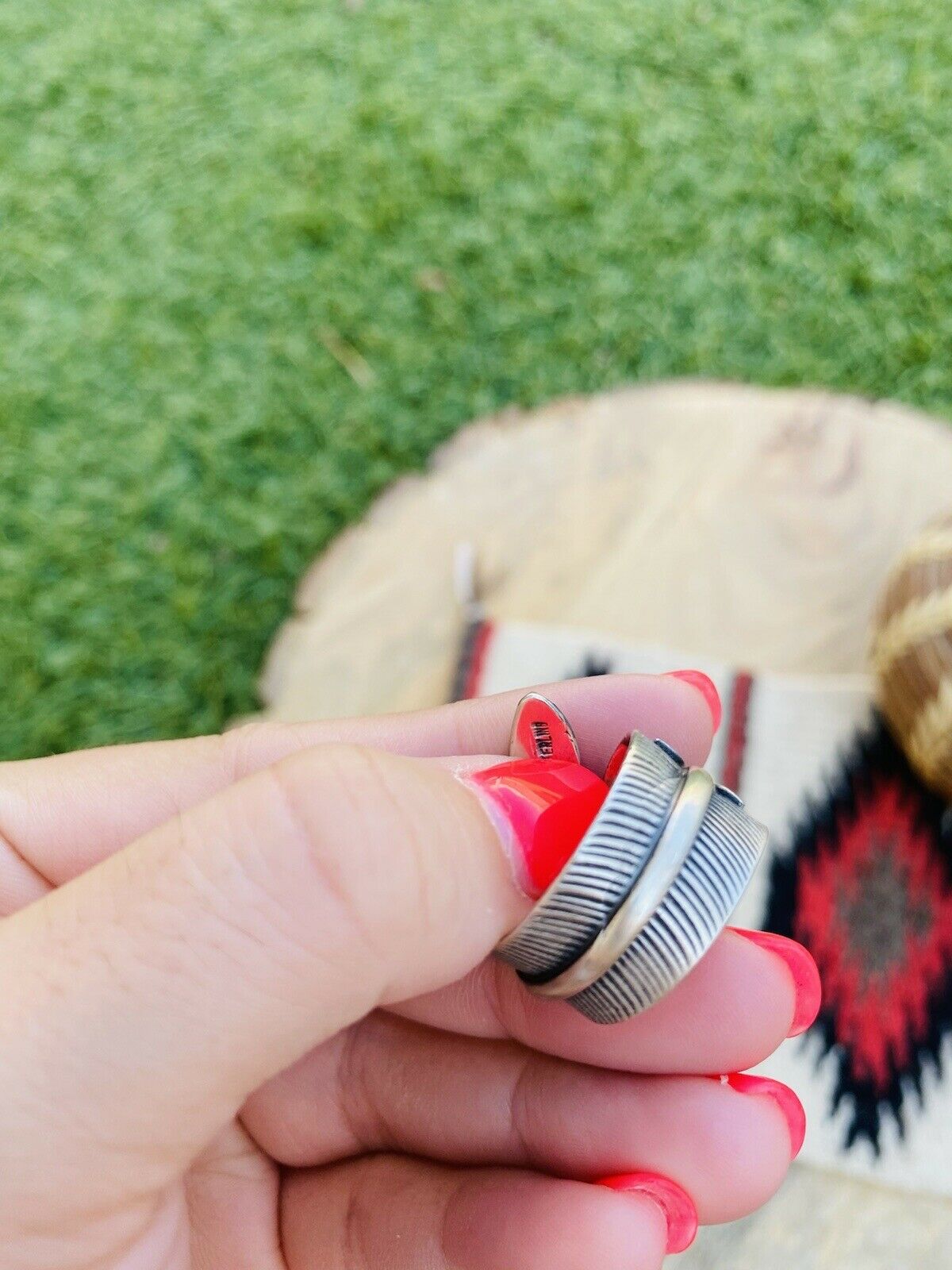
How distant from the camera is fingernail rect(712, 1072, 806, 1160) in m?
0.61

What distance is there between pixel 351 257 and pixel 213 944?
1253 millimetres

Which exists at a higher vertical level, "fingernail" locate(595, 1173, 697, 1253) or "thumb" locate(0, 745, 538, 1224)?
"thumb" locate(0, 745, 538, 1224)

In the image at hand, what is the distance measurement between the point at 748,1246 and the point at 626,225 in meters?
1.24

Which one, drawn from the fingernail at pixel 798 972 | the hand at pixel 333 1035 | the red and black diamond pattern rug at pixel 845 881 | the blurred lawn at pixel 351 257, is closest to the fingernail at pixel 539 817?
the hand at pixel 333 1035

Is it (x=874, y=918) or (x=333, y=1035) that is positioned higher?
(x=333, y=1035)

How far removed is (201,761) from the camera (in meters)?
0.70

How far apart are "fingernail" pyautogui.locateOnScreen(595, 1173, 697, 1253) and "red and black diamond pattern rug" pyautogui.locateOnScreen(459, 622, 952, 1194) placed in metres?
0.41

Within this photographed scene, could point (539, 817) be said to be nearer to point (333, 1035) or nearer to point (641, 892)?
point (641, 892)

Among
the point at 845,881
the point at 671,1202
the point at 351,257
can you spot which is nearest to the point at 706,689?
the point at 671,1202

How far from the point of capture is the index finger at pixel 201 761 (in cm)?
67

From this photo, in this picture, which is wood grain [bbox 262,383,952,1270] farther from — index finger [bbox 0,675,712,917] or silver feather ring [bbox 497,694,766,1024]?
silver feather ring [bbox 497,694,766,1024]

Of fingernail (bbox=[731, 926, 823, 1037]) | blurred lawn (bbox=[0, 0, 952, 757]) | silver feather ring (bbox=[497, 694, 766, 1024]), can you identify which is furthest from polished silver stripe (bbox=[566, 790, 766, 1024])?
blurred lawn (bbox=[0, 0, 952, 757])

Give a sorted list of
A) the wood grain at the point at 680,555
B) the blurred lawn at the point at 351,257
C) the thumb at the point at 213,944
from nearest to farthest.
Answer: the thumb at the point at 213,944
the wood grain at the point at 680,555
the blurred lawn at the point at 351,257

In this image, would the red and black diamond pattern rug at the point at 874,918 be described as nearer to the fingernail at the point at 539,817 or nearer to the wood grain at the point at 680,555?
the wood grain at the point at 680,555
